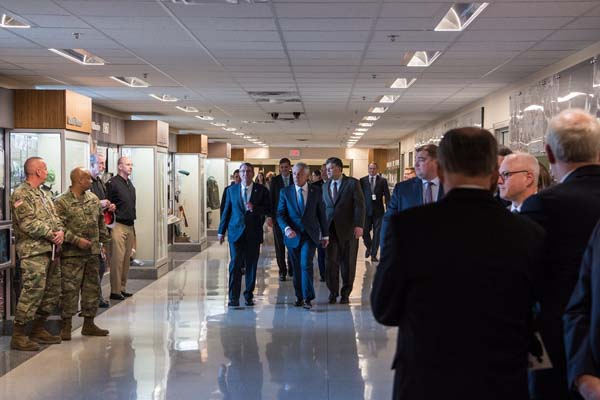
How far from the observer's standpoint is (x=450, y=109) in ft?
46.1

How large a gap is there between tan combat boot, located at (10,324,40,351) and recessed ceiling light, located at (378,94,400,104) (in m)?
7.15

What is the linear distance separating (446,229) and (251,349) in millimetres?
4197

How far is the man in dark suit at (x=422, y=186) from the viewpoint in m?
5.76

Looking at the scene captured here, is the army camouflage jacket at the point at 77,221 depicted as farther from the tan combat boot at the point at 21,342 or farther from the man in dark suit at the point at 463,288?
the man in dark suit at the point at 463,288

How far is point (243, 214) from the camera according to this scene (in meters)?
8.17

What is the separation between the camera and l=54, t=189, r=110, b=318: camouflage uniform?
251 inches

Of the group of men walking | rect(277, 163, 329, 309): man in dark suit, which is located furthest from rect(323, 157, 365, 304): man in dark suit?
the group of men walking

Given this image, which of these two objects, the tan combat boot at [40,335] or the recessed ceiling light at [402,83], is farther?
the recessed ceiling light at [402,83]

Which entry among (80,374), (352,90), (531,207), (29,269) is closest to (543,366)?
(531,207)

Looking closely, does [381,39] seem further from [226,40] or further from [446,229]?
Answer: [446,229]

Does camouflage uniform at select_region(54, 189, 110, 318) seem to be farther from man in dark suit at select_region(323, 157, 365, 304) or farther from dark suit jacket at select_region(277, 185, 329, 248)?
man in dark suit at select_region(323, 157, 365, 304)

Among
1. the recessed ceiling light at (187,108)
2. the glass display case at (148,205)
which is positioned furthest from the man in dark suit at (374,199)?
the glass display case at (148,205)

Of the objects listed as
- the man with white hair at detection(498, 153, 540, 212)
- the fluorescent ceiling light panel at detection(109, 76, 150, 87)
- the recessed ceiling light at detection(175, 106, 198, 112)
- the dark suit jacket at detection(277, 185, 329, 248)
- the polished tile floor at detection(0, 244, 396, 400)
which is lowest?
the polished tile floor at detection(0, 244, 396, 400)

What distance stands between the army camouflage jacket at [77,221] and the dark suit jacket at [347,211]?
285cm
